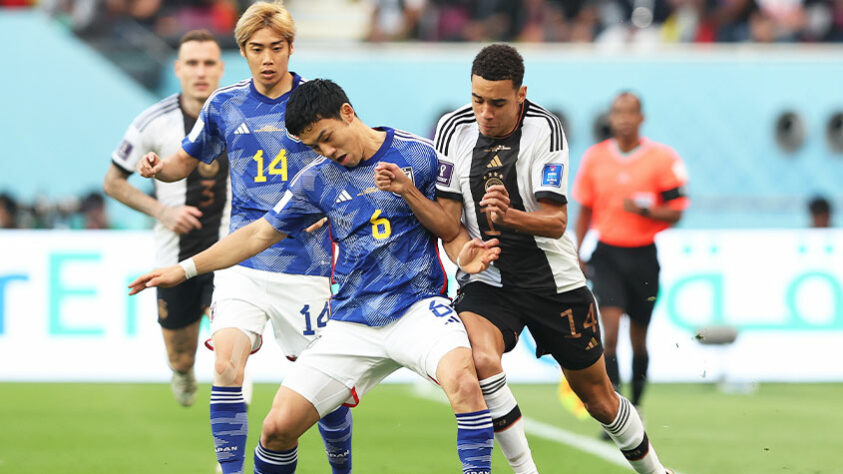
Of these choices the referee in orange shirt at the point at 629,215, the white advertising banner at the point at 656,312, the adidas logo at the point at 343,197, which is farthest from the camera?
the white advertising banner at the point at 656,312

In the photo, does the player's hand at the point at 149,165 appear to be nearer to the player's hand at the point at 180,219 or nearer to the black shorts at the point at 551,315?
the player's hand at the point at 180,219

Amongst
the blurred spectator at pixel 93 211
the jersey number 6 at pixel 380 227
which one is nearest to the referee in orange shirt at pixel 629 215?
the jersey number 6 at pixel 380 227

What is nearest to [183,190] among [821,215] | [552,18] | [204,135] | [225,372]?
[204,135]

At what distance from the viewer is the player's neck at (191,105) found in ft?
27.2

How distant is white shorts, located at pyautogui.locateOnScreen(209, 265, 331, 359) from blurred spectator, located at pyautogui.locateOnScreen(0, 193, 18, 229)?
34.7 ft

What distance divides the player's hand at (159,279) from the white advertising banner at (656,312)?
668cm

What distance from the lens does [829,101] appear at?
2066cm

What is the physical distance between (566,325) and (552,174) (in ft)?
2.48

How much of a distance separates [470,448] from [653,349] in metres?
7.52

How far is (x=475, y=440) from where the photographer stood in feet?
17.5

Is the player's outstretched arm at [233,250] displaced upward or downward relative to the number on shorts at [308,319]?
upward

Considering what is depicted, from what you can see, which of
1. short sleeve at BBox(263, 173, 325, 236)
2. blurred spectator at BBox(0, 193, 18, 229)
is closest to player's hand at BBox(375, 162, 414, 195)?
short sleeve at BBox(263, 173, 325, 236)

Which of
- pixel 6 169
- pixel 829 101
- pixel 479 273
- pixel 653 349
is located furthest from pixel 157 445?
pixel 829 101

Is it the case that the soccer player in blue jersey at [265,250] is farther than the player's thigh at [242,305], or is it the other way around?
the player's thigh at [242,305]
